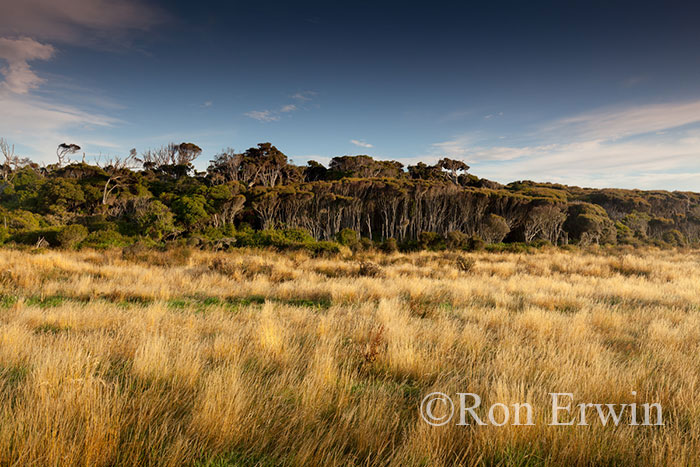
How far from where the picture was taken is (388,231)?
45.4m

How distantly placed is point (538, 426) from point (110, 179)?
166ft

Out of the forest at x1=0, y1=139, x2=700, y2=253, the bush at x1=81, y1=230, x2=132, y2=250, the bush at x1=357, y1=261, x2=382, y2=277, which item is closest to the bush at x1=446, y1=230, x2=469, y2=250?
the forest at x1=0, y1=139, x2=700, y2=253

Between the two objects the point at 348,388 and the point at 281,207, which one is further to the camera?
the point at 281,207

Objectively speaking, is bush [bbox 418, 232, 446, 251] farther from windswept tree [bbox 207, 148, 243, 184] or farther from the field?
windswept tree [bbox 207, 148, 243, 184]

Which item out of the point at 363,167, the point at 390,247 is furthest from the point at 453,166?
the point at 390,247

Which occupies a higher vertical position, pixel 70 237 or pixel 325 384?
pixel 325 384


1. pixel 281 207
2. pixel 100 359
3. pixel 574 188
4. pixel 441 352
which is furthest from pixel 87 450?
pixel 574 188

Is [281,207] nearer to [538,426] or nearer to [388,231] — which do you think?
[388,231]

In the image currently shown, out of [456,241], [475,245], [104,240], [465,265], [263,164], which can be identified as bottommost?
[104,240]

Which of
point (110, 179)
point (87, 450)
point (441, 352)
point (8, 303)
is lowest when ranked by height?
point (8, 303)

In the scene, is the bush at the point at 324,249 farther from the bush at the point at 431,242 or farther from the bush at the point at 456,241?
the bush at the point at 456,241

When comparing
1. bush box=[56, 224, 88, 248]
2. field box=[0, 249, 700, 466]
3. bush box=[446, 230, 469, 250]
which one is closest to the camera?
field box=[0, 249, 700, 466]

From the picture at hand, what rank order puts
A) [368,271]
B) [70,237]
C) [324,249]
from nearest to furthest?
[368,271]
[70,237]
[324,249]

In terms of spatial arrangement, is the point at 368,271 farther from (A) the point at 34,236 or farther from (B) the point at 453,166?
(B) the point at 453,166
